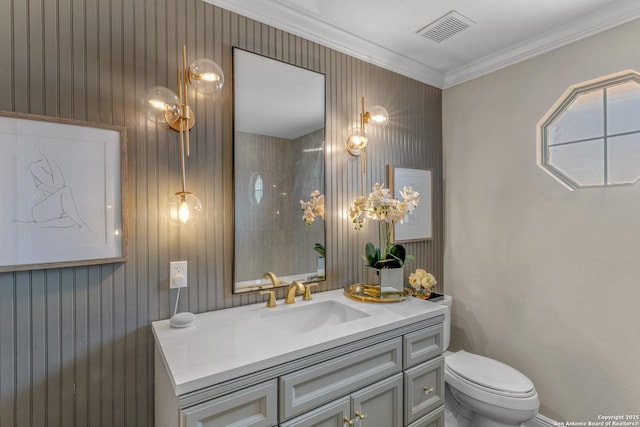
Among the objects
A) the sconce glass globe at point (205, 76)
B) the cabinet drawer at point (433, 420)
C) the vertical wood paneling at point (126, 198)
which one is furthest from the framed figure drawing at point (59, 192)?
the cabinet drawer at point (433, 420)

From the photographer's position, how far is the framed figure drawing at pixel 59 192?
107 centimetres

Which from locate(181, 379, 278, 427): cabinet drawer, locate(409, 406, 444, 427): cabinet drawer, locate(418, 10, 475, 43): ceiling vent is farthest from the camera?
locate(418, 10, 475, 43): ceiling vent

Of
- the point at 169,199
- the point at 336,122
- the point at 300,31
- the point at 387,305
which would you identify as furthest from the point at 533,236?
the point at 169,199

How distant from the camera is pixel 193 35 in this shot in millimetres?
1428

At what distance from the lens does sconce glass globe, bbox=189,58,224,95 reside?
1320 mm

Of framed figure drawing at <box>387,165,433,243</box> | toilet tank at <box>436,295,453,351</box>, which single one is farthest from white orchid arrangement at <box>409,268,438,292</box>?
framed figure drawing at <box>387,165,433,243</box>

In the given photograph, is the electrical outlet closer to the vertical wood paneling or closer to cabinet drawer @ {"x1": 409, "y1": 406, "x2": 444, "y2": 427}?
the vertical wood paneling

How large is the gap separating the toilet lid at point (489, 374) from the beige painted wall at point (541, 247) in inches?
13.8

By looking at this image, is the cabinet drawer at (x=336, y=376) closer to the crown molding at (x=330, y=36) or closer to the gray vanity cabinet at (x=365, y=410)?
the gray vanity cabinet at (x=365, y=410)

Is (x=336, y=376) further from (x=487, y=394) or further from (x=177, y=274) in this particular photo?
(x=487, y=394)

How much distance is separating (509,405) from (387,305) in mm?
802

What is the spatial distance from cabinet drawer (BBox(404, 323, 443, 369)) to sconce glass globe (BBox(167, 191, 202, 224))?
107 centimetres

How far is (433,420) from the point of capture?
1.49 meters

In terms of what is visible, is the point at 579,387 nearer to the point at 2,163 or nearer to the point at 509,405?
the point at 509,405
